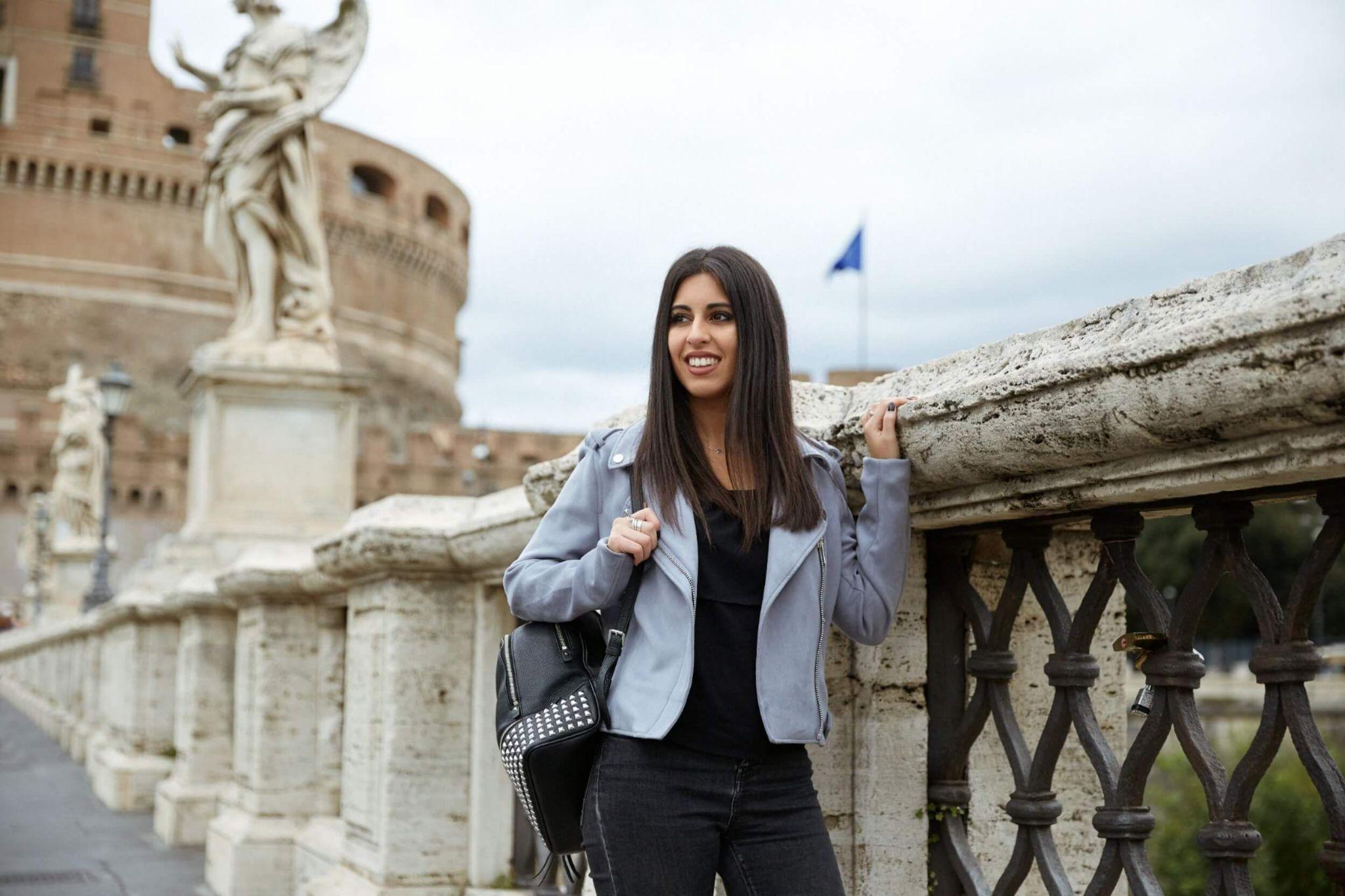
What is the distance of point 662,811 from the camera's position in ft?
6.00

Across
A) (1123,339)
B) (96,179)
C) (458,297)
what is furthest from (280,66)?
(458,297)

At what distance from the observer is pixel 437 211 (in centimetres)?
5191

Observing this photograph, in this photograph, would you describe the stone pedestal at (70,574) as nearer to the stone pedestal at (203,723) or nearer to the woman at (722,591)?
the stone pedestal at (203,723)

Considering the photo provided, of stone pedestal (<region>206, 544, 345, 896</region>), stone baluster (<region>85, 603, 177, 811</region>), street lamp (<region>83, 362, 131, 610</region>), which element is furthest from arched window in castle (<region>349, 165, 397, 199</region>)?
stone pedestal (<region>206, 544, 345, 896</region>)

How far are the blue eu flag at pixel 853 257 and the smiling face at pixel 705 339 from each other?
78.0 ft

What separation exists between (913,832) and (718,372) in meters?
0.73

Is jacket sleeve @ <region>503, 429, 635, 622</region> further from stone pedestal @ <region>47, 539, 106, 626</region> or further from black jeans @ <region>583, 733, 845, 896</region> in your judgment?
stone pedestal @ <region>47, 539, 106, 626</region>

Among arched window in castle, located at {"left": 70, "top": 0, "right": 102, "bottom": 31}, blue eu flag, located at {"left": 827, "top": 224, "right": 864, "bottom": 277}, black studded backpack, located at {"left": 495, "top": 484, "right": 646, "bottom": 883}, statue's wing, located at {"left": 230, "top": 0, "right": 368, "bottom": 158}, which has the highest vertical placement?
arched window in castle, located at {"left": 70, "top": 0, "right": 102, "bottom": 31}

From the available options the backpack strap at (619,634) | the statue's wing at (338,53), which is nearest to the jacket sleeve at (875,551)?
the backpack strap at (619,634)

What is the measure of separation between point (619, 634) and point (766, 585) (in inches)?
Result: 7.6

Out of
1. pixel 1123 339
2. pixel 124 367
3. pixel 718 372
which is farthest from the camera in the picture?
pixel 124 367

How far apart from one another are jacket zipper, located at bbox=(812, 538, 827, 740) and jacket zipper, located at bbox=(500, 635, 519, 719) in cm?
37

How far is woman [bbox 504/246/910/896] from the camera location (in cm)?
183

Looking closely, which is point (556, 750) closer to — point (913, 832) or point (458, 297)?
point (913, 832)
